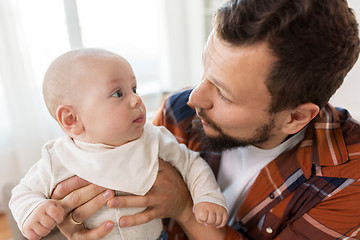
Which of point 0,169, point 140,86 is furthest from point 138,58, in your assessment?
point 0,169

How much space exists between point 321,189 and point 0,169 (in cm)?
247

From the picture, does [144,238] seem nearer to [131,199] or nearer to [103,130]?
[131,199]

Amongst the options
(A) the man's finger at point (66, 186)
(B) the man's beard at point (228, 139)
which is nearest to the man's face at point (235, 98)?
(B) the man's beard at point (228, 139)

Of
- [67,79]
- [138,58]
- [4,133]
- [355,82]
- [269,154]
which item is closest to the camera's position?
[67,79]

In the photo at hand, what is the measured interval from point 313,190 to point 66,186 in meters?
0.91

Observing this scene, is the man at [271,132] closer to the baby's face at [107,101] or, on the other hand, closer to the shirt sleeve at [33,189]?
the shirt sleeve at [33,189]

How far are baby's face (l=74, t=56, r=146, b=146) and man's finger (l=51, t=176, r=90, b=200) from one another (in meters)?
0.15

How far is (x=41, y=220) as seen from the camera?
867 mm

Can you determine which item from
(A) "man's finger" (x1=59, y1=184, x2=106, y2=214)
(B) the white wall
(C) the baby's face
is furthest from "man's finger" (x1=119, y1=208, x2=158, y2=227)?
(B) the white wall

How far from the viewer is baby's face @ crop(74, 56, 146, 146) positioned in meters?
0.90

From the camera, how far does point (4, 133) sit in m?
2.43

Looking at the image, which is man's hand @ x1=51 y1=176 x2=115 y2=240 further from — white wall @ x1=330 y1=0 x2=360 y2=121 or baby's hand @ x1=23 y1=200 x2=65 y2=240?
white wall @ x1=330 y1=0 x2=360 y2=121

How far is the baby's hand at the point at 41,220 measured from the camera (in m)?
0.87

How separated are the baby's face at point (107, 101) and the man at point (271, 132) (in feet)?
0.69
